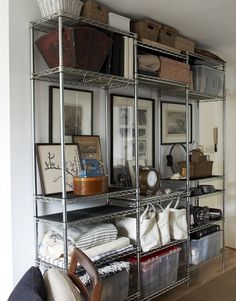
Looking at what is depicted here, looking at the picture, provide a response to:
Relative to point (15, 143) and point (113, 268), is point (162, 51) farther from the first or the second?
point (113, 268)

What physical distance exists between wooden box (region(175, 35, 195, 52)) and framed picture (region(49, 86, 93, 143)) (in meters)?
1.02

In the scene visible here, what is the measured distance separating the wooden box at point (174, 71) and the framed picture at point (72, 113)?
647 millimetres

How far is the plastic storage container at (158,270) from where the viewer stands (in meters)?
2.80

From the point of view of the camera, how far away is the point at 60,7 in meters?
2.20

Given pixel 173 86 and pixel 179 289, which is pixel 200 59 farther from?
pixel 179 289

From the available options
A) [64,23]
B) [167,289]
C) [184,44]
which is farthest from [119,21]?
[167,289]

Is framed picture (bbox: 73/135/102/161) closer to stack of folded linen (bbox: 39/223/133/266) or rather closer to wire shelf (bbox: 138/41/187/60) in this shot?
stack of folded linen (bbox: 39/223/133/266)

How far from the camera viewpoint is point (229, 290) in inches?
128

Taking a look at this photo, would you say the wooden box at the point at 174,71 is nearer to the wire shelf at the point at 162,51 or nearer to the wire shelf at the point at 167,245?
the wire shelf at the point at 162,51

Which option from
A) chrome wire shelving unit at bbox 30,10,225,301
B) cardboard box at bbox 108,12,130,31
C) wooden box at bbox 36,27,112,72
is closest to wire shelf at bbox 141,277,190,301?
chrome wire shelving unit at bbox 30,10,225,301

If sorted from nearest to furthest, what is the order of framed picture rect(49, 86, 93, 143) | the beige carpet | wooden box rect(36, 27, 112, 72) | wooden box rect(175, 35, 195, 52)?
wooden box rect(36, 27, 112, 72), framed picture rect(49, 86, 93, 143), the beige carpet, wooden box rect(175, 35, 195, 52)

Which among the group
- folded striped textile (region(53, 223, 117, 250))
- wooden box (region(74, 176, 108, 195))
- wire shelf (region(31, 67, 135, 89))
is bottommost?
folded striped textile (region(53, 223, 117, 250))

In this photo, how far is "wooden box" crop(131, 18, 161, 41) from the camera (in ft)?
9.32

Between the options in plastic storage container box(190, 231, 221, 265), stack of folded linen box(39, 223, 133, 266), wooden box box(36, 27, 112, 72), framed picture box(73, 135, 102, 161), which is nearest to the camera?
wooden box box(36, 27, 112, 72)
